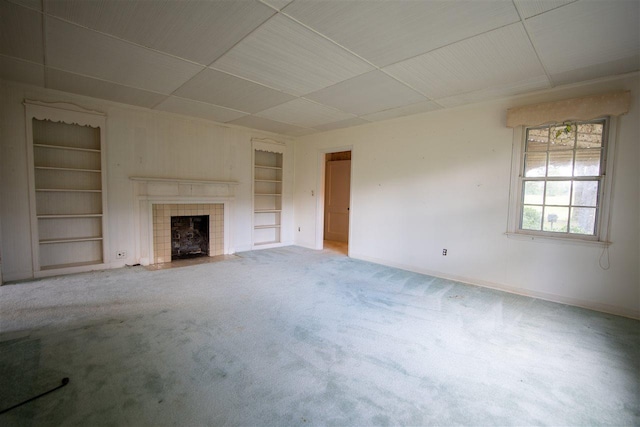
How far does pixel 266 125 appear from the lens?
548 cm

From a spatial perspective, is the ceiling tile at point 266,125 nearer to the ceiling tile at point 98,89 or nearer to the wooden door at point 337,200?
the ceiling tile at point 98,89

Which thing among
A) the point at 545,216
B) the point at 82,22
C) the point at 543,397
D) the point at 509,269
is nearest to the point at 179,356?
the point at 543,397

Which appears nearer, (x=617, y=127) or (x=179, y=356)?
(x=179, y=356)

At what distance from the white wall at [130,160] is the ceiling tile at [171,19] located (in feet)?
7.75

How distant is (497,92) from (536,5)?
1.71 metres

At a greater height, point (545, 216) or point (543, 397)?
point (545, 216)

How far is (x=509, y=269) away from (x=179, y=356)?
3.82 metres

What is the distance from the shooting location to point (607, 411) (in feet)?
5.59

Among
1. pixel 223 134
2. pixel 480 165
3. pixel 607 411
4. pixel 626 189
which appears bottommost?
pixel 607 411

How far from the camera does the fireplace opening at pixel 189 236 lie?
5.15 meters

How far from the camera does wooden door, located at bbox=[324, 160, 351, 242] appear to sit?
7309 mm

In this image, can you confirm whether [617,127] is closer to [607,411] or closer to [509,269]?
[509,269]

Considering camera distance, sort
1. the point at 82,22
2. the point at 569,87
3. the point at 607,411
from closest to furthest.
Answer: the point at 607,411, the point at 82,22, the point at 569,87

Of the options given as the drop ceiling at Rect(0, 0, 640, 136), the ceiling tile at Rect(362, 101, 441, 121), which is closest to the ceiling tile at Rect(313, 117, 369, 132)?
the ceiling tile at Rect(362, 101, 441, 121)
